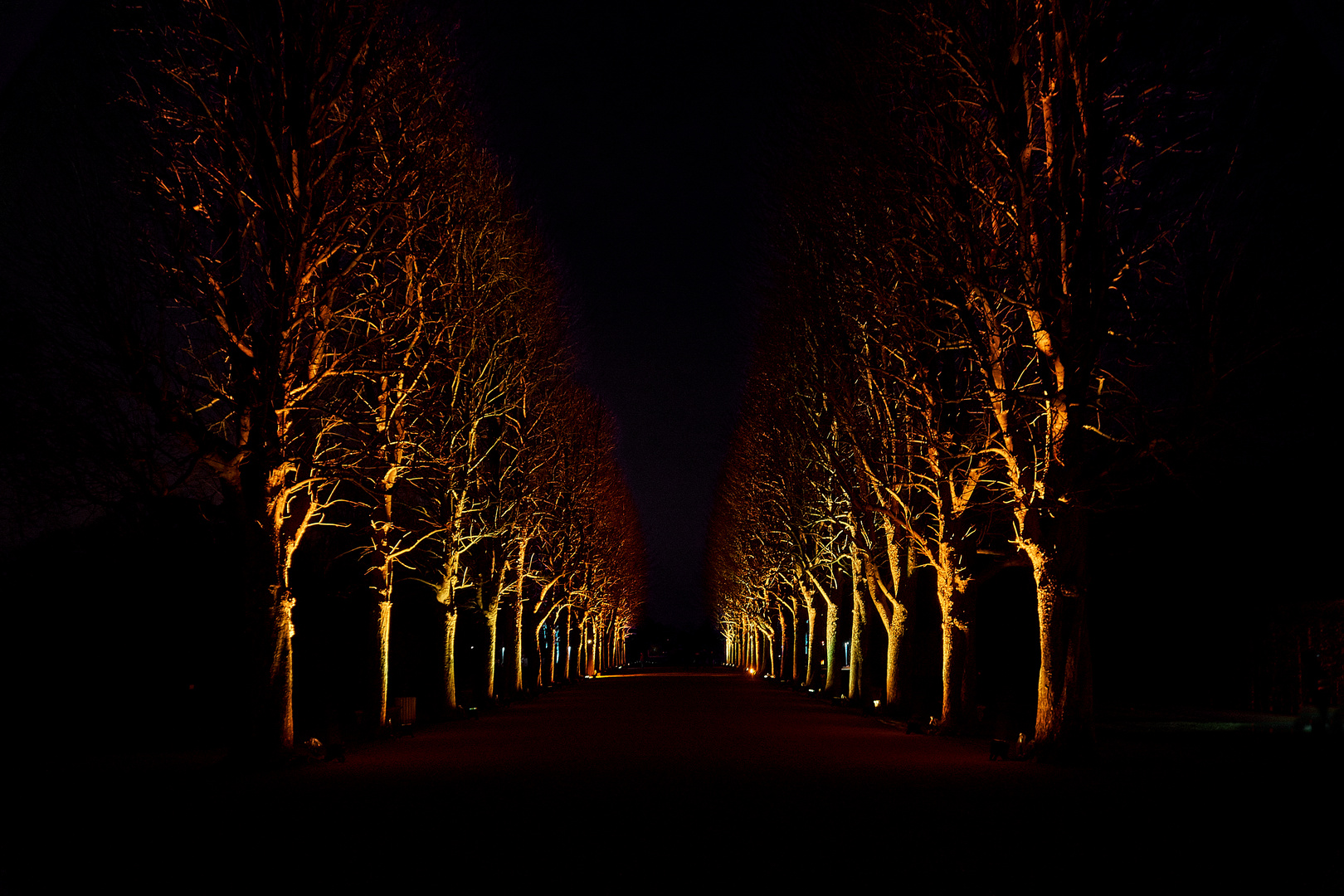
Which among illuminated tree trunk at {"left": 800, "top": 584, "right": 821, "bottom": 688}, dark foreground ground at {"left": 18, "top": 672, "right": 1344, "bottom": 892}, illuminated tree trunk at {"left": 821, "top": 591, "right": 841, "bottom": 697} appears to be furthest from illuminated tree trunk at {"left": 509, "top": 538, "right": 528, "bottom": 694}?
dark foreground ground at {"left": 18, "top": 672, "right": 1344, "bottom": 892}

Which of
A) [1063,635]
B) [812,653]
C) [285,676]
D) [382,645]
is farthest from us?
[812,653]

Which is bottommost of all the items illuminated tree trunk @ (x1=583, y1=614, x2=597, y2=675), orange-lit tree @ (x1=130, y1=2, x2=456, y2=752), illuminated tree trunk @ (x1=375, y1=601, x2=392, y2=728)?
illuminated tree trunk @ (x1=583, y1=614, x2=597, y2=675)

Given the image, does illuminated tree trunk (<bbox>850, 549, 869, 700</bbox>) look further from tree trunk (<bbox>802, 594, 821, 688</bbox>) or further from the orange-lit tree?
the orange-lit tree

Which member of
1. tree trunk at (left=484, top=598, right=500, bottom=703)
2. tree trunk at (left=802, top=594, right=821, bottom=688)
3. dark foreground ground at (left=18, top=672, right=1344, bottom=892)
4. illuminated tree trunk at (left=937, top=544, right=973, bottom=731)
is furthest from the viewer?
tree trunk at (left=802, top=594, right=821, bottom=688)

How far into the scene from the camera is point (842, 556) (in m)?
44.2

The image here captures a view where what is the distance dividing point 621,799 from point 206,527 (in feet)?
58.9

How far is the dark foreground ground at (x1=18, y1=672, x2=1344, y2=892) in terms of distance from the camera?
32.2ft

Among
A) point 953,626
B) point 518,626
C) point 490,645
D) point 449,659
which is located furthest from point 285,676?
point 518,626

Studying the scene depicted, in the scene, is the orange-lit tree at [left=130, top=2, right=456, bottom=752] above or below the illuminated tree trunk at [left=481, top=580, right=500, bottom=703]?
above

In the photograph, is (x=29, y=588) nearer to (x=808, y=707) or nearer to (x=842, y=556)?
(x=808, y=707)

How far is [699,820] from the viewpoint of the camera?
1300 cm

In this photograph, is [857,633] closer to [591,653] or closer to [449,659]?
[449,659]

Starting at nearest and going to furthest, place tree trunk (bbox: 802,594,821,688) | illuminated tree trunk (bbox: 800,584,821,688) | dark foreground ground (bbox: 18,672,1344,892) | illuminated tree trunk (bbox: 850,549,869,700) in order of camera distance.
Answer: dark foreground ground (bbox: 18,672,1344,892) → illuminated tree trunk (bbox: 850,549,869,700) → illuminated tree trunk (bbox: 800,584,821,688) → tree trunk (bbox: 802,594,821,688)

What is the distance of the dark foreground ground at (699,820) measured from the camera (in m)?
9.81
